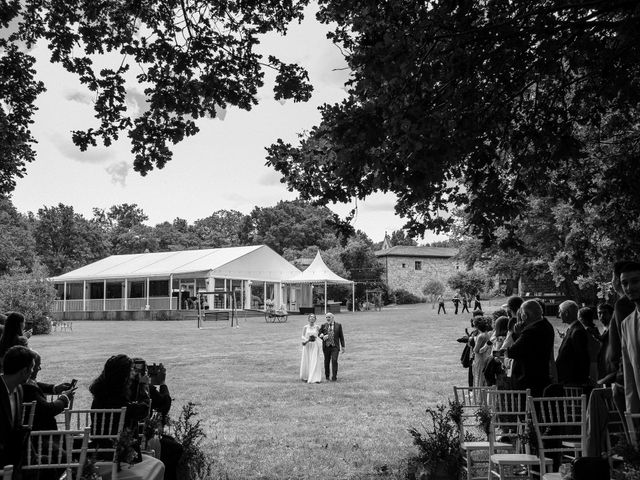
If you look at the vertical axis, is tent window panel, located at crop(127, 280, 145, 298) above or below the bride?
above

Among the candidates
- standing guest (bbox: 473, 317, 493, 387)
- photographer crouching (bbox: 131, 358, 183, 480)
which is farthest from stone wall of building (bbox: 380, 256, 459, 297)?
photographer crouching (bbox: 131, 358, 183, 480)

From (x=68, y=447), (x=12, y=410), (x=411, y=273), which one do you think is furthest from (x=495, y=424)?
(x=411, y=273)

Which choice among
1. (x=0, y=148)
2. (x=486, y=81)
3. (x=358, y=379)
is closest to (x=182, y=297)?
→ (x=358, y=379)

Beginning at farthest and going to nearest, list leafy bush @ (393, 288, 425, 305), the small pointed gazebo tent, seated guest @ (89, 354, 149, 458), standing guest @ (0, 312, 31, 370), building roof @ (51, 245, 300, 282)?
leafy bush @ (393, 288, 425, 305)
building roof @ (51, 245, 300, 282)
the small pointed gazebo tent
standing guest @ (0, 312, 31, 370)
seated guest @ (89, 354, 149, 458)

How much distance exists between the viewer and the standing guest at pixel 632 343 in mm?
3986

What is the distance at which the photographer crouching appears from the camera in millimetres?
5469

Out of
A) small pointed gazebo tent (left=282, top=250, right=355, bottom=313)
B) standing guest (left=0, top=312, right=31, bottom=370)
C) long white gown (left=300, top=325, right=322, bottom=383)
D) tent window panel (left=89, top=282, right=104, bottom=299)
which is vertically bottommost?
long white gown (left=300, top=325, right=322, bottom=383)

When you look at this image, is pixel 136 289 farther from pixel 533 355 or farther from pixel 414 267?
pixel 533 355

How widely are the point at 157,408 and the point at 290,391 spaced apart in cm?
764

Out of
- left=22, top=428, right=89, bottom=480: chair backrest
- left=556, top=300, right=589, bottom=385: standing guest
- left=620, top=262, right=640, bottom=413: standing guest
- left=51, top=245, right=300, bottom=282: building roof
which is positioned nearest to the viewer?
left=22, top=428, right=89, bottom=480: chair backrest

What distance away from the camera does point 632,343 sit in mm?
4055

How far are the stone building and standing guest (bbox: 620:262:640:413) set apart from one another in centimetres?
6698

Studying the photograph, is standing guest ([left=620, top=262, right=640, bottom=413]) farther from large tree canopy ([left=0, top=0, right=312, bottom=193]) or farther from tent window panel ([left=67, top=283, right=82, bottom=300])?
tent window panel ([left=67, top=283, right=82, bottom=300])

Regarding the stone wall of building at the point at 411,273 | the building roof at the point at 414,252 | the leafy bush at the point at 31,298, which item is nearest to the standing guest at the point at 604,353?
the leafy bush at the point at 31,298
